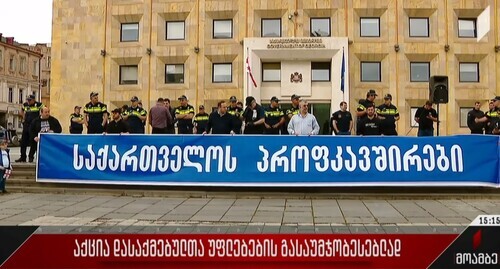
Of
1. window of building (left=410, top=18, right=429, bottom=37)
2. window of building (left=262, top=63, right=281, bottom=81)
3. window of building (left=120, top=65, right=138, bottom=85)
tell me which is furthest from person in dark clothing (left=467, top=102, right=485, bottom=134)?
window of building (left=120, top=65, right=138, bottom=85)

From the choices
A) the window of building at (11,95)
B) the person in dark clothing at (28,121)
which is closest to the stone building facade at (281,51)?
the person in dark clothing at (28,121)

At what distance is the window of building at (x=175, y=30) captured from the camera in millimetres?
27453

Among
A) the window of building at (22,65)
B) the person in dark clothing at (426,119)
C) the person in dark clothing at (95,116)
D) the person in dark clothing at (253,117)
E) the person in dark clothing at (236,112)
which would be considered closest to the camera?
the person in dark clothing at (236,112)

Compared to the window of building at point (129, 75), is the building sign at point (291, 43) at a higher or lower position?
higher

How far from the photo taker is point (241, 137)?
404 inches

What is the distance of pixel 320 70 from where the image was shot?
26531mm

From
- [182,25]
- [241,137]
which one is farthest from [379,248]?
[182,25]

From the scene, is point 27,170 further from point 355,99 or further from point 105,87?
point 355,99

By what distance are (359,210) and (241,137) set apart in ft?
10.3

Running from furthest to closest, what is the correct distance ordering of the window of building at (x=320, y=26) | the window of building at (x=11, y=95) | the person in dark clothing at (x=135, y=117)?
the window of building at (x=11, y=95), the window of building at (x=320, y=26), the person in dark clothing at (x=135, y=117)

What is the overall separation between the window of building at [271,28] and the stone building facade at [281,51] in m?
0.07

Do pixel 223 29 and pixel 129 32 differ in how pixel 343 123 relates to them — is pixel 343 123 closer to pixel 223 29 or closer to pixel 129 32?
pixel 223 29

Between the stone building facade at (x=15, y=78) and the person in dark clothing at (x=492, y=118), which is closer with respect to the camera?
the person in dark clothing at (x=492, y=118)

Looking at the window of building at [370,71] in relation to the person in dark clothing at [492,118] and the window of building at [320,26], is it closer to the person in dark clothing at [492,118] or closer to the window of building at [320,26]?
the window of building at [320,26]
